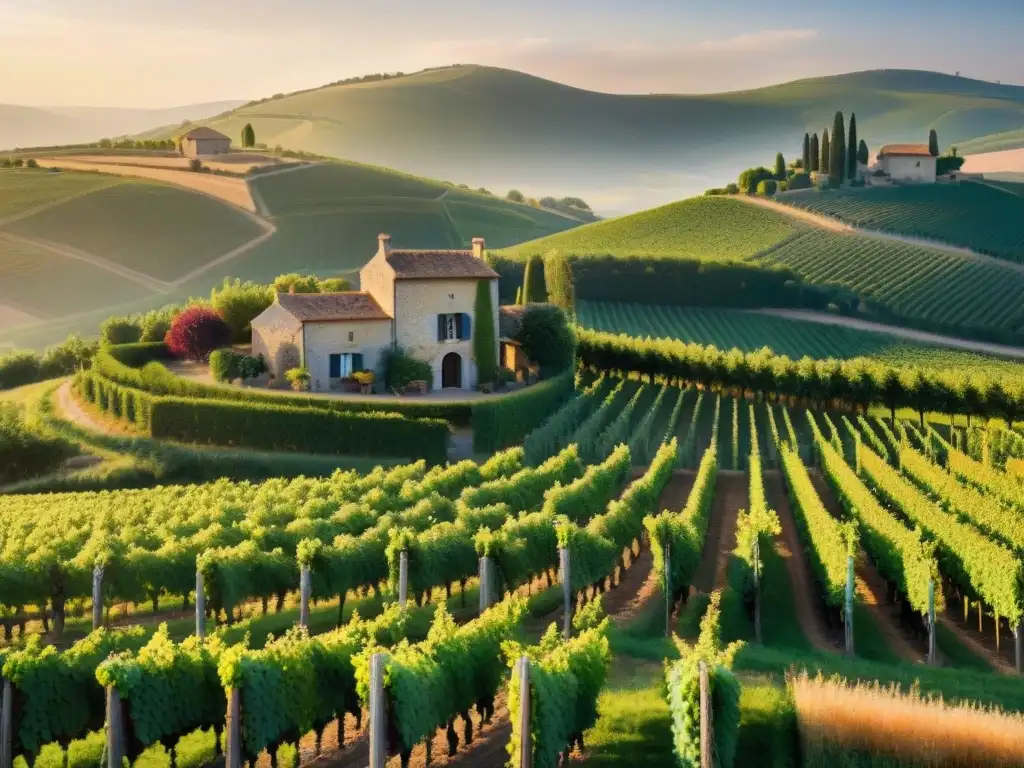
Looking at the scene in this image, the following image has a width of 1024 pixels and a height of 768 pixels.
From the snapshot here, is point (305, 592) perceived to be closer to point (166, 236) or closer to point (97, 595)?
point (97, 595)

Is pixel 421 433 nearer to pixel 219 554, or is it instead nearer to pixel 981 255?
pixel 219 554

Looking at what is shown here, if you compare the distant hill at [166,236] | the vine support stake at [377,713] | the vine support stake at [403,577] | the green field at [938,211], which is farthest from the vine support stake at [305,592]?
the green field at [938,211]

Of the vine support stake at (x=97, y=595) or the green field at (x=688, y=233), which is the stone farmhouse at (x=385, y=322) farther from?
the green field at (x=688, y=233)

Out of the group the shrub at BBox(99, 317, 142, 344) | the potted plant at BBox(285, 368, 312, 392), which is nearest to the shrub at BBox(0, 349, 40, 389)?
the shrub at BBox(99, 317, 142, 344)

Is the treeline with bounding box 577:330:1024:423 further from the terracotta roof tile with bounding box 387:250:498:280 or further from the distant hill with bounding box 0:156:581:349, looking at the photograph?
the distant hill with bounding box 0:156:581:349

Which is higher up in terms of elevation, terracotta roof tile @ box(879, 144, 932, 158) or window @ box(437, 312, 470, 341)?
terracotta roof tile @ box(879, 144, 932, 158)
